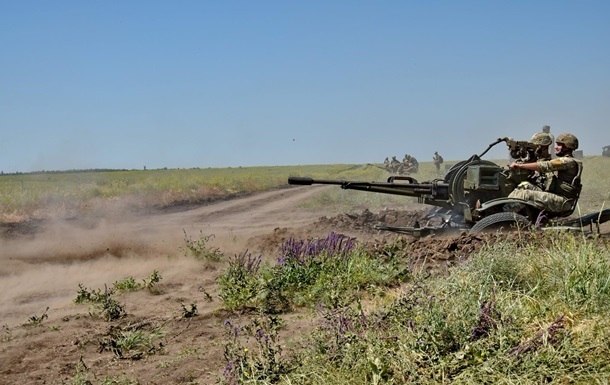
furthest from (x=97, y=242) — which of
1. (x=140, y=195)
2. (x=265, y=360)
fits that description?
(x=140, y=195)

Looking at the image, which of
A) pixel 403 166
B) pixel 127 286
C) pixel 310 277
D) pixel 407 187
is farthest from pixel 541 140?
pixel 403 166

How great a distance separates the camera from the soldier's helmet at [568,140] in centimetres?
998

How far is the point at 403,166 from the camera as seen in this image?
1721 inches

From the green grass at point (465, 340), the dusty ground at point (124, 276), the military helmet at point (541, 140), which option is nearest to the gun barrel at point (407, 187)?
the dusty ground at point (124, 276)

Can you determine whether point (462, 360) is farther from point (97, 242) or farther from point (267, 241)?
point (97, 242)

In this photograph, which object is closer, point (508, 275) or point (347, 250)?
point (508, 275)

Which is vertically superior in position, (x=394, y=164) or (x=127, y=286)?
(x=394, y=164)

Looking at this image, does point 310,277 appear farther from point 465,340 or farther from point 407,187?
point 407,187

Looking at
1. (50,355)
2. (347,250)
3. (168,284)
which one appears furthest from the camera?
(168,284)

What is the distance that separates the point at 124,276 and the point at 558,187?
705 cm

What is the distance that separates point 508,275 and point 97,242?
9.59 meters

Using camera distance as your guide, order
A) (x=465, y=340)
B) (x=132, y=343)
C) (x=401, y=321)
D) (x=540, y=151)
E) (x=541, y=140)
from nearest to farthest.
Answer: (x=465, y=340)
(x=401, y=321)
(x=132, y=343)
(x=541, y=140)
(x=540, y=151)

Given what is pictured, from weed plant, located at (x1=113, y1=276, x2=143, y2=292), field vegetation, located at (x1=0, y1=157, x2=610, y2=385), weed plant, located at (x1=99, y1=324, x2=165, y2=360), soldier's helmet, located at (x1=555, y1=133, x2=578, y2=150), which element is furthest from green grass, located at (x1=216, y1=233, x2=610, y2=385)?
soldier's helmet, located at (x1=555, y1=133, x2=578, y2=150)

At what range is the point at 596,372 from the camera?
4145mm
